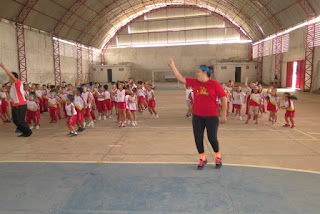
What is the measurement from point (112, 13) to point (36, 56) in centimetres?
1399

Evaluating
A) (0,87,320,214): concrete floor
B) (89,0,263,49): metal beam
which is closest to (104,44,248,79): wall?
(89,0,263,49): metal beam

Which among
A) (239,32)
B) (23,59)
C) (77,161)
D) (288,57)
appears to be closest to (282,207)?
(77,161)

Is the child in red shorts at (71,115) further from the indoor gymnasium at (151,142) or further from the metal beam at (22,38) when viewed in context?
the metal beam at (22,38)

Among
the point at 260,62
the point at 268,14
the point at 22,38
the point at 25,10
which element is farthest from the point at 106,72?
the point at 268,14

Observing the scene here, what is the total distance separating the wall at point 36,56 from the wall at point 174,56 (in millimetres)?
10731

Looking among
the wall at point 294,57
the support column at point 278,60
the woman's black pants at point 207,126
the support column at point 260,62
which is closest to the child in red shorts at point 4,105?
the woman's black pants at point 207,126

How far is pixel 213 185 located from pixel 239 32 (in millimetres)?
39843

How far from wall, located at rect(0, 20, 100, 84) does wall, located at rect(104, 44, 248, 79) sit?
422 inches

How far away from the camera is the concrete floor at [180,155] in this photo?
370 cm

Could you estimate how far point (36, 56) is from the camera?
25094mm

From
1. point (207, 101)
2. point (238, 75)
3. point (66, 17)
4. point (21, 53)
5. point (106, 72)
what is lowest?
point (207, 101)

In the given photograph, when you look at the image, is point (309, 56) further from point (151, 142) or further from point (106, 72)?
point (106, 72)

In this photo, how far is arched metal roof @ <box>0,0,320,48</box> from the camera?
21.6 meters

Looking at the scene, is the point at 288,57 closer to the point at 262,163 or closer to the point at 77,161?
the point at 262,163
